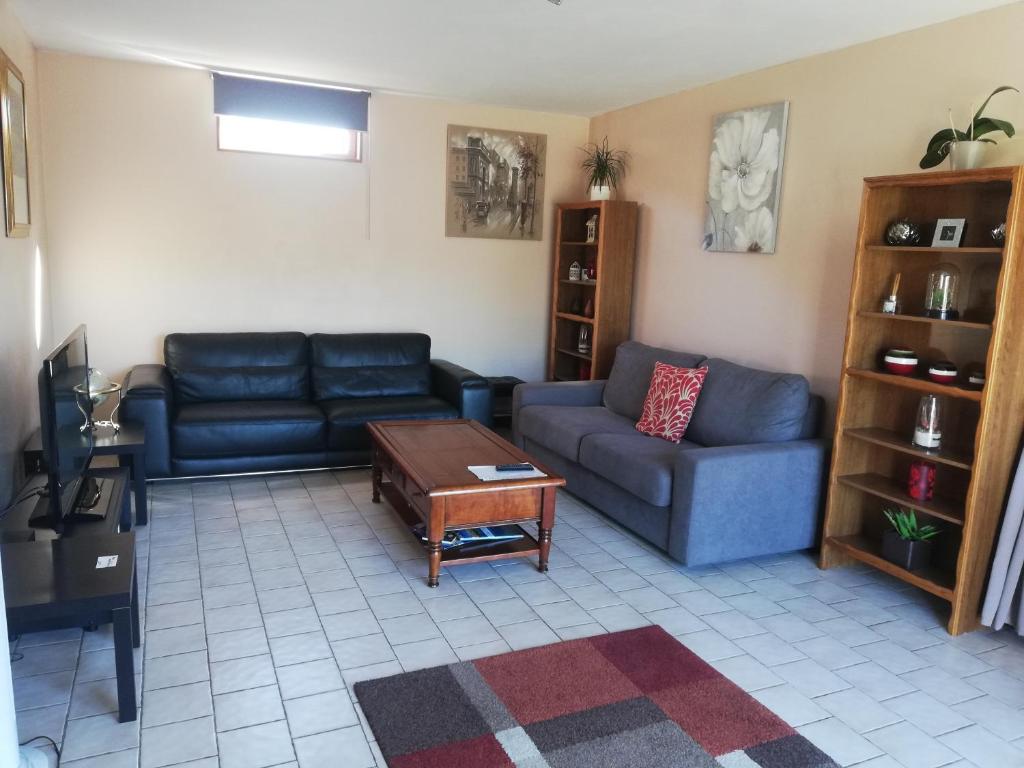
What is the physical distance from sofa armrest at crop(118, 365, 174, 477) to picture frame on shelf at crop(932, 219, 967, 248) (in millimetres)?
3807

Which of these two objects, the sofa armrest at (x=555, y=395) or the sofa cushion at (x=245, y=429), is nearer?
the sofa cushion at (x=245, y=429)

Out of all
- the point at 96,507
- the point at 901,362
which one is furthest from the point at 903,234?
the point at 96,507

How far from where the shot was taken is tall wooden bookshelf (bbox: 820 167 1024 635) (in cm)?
277

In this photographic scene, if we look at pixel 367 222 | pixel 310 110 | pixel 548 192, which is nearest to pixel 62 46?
pixel 310 110

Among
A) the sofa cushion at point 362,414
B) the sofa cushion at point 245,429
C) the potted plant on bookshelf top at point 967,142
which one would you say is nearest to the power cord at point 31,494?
the sofa cushion at point 245,429

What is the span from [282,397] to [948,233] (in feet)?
12.4

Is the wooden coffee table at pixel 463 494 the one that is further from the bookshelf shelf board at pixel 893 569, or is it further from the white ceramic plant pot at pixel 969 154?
the white ceramic plant pot at pixel 969 154

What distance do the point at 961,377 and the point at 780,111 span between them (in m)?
1.73

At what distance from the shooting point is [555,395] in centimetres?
478

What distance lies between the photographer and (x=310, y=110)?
4977mm

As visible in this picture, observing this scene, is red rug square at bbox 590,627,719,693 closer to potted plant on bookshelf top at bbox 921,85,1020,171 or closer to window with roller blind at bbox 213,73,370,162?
potted plant on bookshelf top at bbox 921,85,1020,171

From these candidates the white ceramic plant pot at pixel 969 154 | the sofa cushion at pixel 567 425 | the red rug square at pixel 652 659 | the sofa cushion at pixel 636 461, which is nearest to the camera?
the red rug square at pixel 652 659

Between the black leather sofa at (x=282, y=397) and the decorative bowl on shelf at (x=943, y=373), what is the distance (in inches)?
102

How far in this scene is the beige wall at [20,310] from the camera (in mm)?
3268
